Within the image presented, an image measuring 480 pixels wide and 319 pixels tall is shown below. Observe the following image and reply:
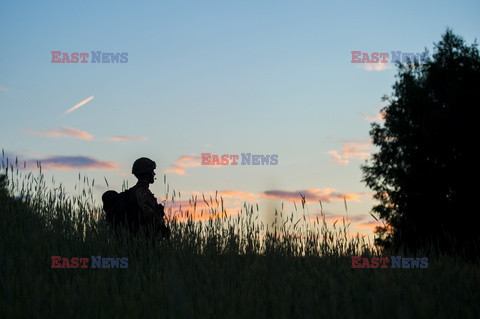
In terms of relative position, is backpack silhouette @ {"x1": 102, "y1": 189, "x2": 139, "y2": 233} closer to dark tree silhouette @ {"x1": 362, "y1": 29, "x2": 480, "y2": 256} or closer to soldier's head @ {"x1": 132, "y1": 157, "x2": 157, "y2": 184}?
soldier's head @ {"x1": 132, "y1": 157, "x2": 157, "y2": 184}

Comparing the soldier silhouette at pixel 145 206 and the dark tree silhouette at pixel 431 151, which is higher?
the dark tree silhouette at pixel 431 151

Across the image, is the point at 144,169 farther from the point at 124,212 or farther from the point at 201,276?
the point at 201,276

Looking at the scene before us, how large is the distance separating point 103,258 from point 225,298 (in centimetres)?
260

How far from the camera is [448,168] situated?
2573 centimetres

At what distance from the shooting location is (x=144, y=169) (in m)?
9.16

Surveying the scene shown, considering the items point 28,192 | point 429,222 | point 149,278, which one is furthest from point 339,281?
point 429,222

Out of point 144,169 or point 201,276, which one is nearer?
point 201,276

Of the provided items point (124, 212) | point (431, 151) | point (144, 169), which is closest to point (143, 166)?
point (144, 169)

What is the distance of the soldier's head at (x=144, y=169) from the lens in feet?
30.1

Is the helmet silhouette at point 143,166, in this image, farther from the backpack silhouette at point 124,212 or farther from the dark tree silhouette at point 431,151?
the dark tree silhouette at point 431,151

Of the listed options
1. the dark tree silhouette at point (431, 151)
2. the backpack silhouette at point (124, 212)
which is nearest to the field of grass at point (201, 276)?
the backpack silhouette at point (124, 212)

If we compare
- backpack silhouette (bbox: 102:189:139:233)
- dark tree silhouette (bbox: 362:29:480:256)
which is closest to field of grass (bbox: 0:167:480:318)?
backpack silhouette (bbox: 102:189:139:233)

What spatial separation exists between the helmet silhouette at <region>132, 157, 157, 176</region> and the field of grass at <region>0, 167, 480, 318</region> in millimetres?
1021

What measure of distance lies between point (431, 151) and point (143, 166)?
20.2 meters
